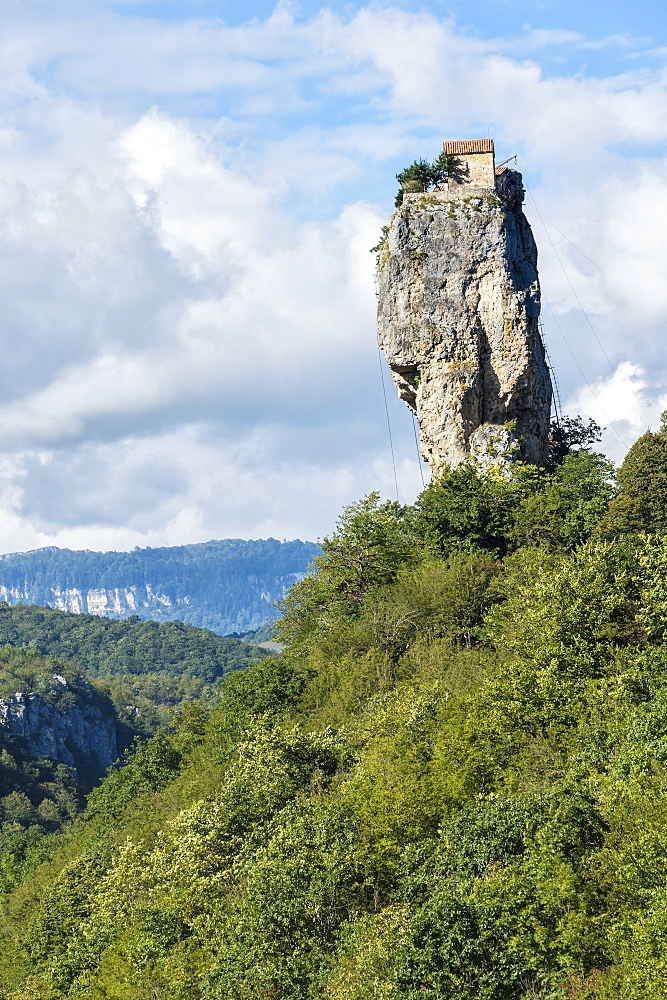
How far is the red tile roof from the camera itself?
6450cm

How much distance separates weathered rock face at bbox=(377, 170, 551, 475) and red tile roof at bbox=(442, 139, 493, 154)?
2.01 meters

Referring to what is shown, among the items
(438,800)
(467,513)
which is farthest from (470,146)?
(438,800)

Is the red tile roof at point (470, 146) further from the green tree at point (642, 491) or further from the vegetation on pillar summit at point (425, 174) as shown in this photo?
the green tree at point (642, 491)

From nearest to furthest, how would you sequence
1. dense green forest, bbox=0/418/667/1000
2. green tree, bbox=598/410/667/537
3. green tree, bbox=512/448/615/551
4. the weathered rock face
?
dense green forest, bbox=0/418/667/1000 < green tree, bbox=598/410/667/537 < green tree, bbox=512/448/615/551 < the weathered rock face

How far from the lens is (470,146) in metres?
65.0

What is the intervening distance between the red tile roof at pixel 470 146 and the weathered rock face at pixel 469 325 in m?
2.01

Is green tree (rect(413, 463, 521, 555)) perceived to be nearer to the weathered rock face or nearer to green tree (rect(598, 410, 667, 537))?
the weathered rock face

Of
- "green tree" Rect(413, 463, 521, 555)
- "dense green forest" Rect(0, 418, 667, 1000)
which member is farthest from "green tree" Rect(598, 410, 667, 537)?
"green tree" Rect(413, 463, 521, 555)

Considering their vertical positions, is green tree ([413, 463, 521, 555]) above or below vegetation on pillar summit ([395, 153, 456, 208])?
below

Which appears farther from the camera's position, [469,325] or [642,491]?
[469,325]

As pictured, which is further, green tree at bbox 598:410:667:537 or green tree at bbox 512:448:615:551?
green tree at bbox 512:448:615:551

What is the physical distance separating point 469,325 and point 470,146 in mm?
11268

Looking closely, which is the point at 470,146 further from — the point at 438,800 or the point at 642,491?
the point at 438,800

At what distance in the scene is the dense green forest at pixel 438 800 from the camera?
2319 cm
